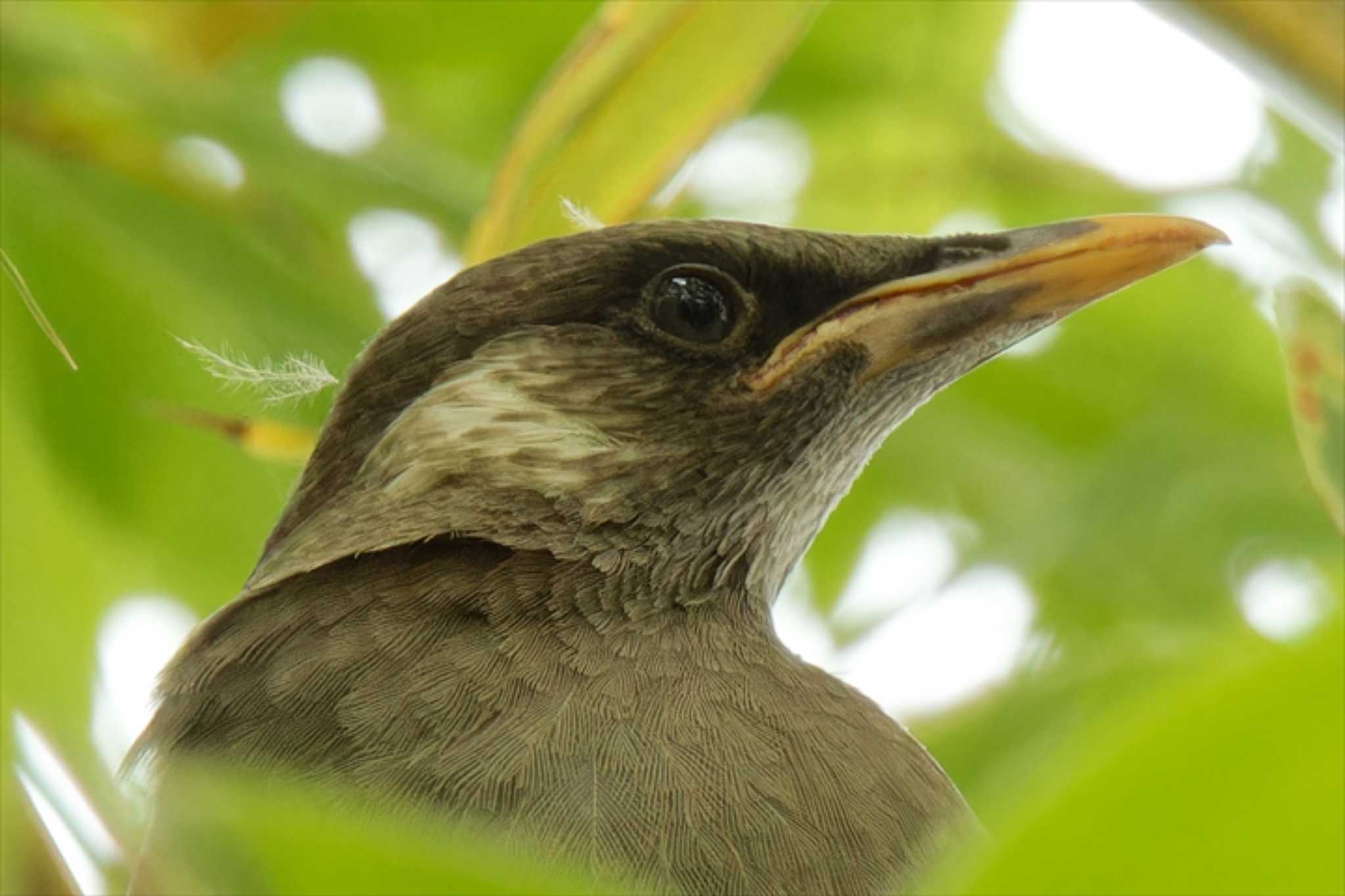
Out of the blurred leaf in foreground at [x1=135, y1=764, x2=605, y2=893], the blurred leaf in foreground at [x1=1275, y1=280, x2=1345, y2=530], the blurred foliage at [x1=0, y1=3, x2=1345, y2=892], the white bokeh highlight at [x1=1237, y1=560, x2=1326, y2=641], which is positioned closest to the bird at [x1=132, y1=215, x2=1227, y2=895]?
the blurred foliage at [x1=0, y1=3, x2=1345, y2=892]

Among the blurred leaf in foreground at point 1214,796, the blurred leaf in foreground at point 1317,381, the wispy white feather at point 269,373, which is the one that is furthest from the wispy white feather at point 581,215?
the blurred leaf in foreground at point 1214,796

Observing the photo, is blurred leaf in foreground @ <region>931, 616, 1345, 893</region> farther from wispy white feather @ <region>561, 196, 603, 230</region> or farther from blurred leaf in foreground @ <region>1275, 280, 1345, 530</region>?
wispy white feather @ <region>561, 196, 603, 230</region>

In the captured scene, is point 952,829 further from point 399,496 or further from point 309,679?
point 399,496

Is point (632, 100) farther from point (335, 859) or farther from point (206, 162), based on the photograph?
point (335, 859)

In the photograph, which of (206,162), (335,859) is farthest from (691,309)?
(335,859)

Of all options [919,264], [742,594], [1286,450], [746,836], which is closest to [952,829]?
[746,836]

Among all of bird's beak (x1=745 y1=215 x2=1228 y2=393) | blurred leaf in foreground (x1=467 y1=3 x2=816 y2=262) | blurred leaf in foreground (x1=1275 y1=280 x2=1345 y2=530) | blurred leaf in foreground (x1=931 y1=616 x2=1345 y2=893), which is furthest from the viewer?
blurred leaf in foreground (x1=467 y1=3 x2=816 y2=262)
